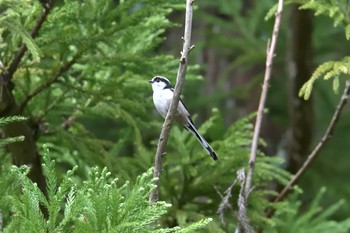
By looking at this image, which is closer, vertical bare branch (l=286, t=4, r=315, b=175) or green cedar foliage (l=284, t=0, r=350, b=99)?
green cedar foliage (l=284, t=0, r=350, b=99)

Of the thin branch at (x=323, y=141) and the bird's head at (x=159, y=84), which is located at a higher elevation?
the bird's head at (x=159, y=84)

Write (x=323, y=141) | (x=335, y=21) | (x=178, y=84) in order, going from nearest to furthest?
(x=178, y=84) → (x=335, y=21) → (x=323, y=141)

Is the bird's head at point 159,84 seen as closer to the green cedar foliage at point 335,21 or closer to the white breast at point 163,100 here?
the white breast at point 163,100

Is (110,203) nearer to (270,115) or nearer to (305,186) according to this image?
(305,186)

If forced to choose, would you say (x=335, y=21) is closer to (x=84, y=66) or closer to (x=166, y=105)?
(x=166, y=105)

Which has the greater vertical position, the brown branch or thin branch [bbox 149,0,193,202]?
the brown branch

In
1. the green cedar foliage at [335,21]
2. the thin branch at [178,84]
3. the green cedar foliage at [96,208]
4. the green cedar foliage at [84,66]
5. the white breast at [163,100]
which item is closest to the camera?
the green cedar foliage at [96,208]

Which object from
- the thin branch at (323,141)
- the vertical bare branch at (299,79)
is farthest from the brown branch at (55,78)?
the vertical bare branch at (299,79)

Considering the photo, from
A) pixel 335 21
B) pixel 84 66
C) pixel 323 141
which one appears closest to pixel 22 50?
pixel 84 66

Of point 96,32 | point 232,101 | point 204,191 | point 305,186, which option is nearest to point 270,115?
point 232,101

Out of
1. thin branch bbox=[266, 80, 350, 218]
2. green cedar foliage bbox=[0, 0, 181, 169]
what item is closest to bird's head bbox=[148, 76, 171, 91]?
green cedar foliage bbox=[0, 0, 181, 169]

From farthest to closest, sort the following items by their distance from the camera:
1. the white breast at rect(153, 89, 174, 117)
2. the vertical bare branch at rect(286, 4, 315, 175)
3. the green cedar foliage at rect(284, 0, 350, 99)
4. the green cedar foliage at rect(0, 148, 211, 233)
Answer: the vertical bare branch at rect(286, 4, 315, 175)
the green cedar foliage at rect(284, 0, 350, 99)
the white breast at rect(153, 89, 174, 117)
the green cedar foliage at rect(0, 148, 211, 233)

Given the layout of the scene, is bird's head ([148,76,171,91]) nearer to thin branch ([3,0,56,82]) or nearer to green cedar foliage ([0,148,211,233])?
thin branch ([3,0,56,82])

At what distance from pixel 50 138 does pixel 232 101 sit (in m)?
3.83
